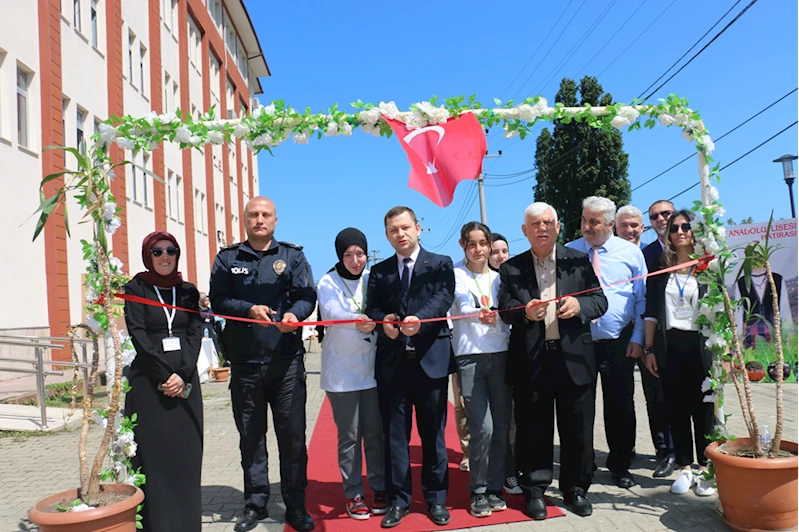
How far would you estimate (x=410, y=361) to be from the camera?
4.76 metres

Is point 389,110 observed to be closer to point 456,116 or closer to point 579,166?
point 456,116

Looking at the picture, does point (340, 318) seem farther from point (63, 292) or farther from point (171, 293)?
point (63, 292)

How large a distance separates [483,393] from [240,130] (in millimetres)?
2658

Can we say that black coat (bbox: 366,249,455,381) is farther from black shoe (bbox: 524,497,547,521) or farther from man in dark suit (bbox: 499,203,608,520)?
black shoe (bbox: 524,497,547,521)

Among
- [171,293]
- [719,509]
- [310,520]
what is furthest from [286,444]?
[719,509]

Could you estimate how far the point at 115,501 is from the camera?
3969 millimetres

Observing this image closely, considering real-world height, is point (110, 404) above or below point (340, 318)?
below

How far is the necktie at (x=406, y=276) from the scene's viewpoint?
4.84 meters

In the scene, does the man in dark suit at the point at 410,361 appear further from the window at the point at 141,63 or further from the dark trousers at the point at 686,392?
the window at the point at 141,63

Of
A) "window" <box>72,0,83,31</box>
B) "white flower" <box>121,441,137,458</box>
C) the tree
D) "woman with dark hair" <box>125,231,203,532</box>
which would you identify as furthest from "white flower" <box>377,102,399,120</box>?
the tree

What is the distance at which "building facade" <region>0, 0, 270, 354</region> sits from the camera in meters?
12.3

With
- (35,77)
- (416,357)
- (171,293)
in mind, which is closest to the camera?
(171,293)

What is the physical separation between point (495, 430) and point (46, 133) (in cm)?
1234

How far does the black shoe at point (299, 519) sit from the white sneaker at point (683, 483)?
2837 millimetres
